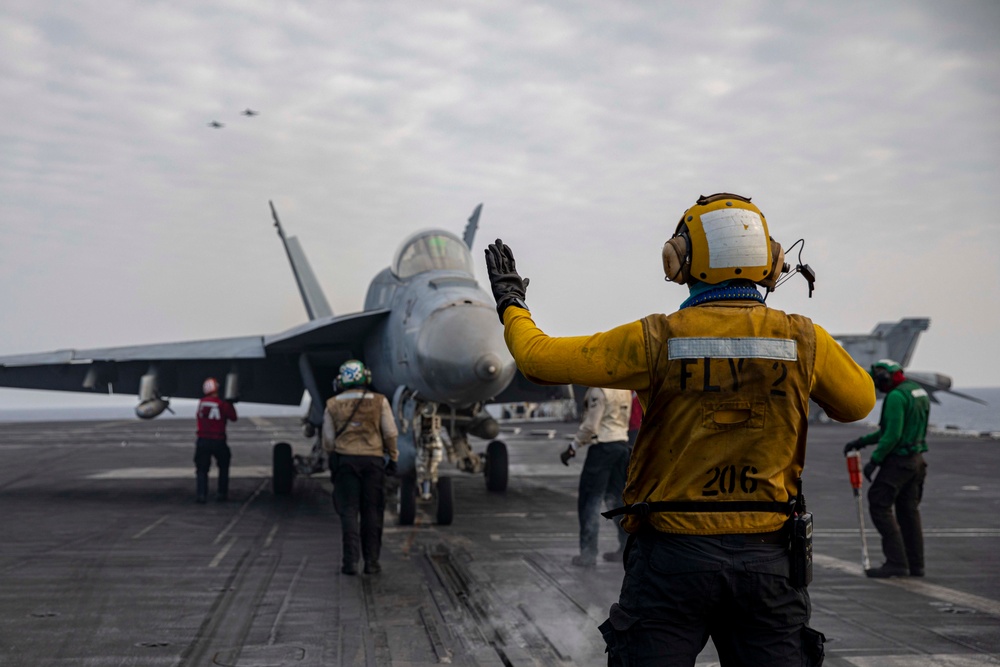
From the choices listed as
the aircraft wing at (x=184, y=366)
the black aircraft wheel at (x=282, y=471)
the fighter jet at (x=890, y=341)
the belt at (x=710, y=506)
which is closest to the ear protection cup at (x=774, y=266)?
the belt at (x=710, y=506)

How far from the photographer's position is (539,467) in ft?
70.6

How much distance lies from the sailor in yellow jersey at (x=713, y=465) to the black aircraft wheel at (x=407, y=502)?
8805 millimetres

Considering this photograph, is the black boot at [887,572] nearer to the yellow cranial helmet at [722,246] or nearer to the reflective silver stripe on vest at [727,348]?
the yellow cranial helmet at [722,246]

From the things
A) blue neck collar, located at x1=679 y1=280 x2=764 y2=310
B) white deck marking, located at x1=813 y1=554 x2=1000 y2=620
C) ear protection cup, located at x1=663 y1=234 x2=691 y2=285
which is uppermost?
ear protection cup, located at x1=663 y1=234 x2=691 y2=285

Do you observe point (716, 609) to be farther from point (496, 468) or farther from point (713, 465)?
point (496, 468)

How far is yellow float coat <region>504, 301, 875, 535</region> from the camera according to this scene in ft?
9.48

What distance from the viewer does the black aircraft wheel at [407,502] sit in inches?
457

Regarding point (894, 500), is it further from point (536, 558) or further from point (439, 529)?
point (439, 529)

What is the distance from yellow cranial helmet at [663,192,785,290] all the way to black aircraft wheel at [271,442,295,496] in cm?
1316

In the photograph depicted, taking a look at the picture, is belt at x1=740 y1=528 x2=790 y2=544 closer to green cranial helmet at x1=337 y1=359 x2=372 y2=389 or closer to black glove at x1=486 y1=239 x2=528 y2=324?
black glove at x1=486 y1=239 x2=528 y2=324

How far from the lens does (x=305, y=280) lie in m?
20.2

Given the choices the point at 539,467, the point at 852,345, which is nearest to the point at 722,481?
the point at 539,467

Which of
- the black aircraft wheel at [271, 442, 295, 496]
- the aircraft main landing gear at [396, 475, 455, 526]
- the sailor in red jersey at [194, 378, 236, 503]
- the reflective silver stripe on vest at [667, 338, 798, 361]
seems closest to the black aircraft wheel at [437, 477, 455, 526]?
the aircraft main landing gear at [396, 475, 455, 526]

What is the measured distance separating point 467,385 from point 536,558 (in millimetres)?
2131
